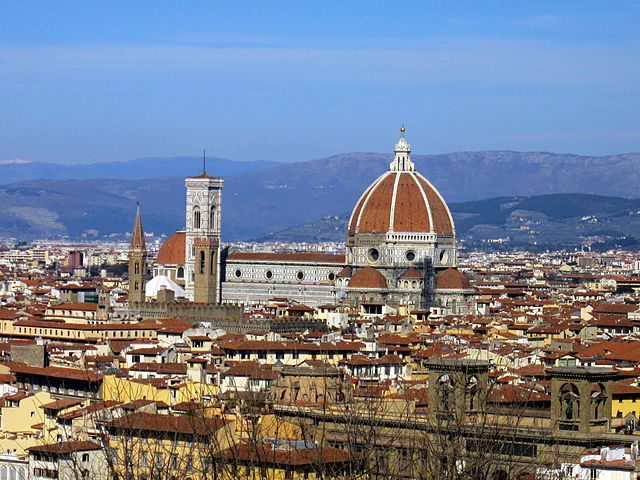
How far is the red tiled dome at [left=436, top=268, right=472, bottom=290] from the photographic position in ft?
368

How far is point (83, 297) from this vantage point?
106 m

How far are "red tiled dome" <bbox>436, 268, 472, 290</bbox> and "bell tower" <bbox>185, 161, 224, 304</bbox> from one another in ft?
41.4

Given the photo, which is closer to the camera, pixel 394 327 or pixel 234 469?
pixel 234 469

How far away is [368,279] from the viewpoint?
4407 inches

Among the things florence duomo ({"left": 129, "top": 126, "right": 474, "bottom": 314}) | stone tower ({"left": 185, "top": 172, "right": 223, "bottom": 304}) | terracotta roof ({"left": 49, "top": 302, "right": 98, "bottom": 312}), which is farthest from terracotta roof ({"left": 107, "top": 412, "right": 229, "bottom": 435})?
stone tower ({"left": 185, "top": 172, "right": 223, "bottom": 304})

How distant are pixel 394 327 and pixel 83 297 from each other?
25.2 metres

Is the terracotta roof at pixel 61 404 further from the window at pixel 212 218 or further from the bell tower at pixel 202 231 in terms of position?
the window at pixel 212 218

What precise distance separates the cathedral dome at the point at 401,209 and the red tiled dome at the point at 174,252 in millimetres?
12000

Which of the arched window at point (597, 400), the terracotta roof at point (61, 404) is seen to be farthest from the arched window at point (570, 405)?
the terracotta roof at point (61, 404)

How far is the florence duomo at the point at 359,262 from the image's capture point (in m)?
112

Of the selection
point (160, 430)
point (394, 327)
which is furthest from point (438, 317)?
point (160, 430)

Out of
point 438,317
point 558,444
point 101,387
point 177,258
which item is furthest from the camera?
point 177,258

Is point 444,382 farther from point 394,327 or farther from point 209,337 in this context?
point 394,327

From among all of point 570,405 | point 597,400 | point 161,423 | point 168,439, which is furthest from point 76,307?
point 570,405
